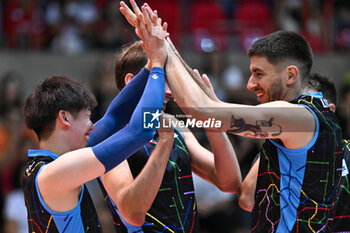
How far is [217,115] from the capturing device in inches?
120

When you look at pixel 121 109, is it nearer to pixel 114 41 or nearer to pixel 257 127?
pixel 257 127

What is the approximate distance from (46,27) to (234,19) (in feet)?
12.5

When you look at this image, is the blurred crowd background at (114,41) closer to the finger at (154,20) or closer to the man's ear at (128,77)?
the man's ear at (128,77)

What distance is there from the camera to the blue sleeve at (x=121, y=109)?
3.37 m

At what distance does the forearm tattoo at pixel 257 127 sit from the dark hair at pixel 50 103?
36.2 inches

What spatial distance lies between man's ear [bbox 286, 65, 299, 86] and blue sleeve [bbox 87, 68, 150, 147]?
0.91m

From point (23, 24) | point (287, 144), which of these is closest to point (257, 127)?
point (287, 144)

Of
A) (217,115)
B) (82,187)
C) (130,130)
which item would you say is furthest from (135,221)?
(217,115)

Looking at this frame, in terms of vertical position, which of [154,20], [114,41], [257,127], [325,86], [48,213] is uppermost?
[114,41]

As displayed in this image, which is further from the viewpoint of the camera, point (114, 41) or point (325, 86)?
point (114, 41)

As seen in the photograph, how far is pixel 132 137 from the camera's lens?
9.65ft

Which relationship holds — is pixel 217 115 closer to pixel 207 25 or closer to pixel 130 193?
pixel 130 193

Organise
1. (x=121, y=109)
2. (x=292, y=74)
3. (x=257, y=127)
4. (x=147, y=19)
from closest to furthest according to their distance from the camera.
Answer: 1. (x=257, y=127)
2. (x=147, y=19)
3. (x=292, y=74)
4. (x=121, y=109)

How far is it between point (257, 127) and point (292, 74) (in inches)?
20.4
